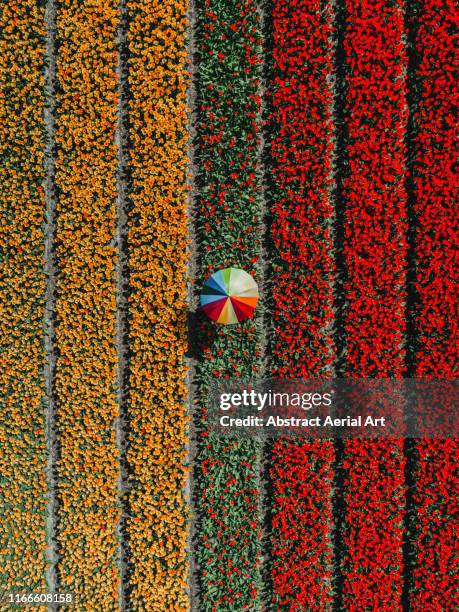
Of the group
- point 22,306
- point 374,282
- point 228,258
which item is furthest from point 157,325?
point 374,282

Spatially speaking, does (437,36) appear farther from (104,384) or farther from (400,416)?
(104,384)

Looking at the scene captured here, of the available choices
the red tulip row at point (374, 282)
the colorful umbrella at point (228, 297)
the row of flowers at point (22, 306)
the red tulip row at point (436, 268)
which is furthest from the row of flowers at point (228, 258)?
the row of flowers at point (22, 306)

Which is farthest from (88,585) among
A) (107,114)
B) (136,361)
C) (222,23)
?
(222,23)

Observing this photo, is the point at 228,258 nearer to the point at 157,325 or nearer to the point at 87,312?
the point at 157,325

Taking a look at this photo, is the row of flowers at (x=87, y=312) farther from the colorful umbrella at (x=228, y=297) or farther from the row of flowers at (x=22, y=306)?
the colorful umbrella at (x=228, y=297)

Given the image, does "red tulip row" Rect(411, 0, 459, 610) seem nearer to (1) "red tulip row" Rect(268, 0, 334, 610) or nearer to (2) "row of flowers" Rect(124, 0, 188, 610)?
(1) "red tulip row" Rect(268, 0, 334, 610)

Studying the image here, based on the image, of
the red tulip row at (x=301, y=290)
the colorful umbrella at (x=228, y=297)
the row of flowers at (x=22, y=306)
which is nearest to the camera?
the colorful umbrella at (x=228, y=297)
